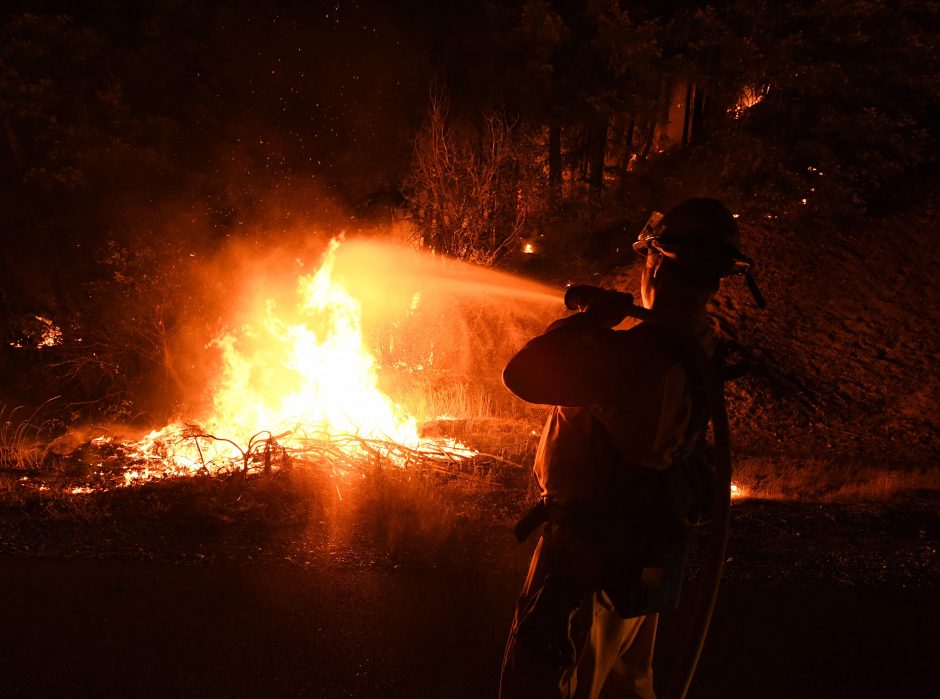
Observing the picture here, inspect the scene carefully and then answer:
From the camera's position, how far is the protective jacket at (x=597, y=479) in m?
2.01

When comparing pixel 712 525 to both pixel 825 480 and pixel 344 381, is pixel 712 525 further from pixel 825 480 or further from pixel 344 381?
pixel 344 381

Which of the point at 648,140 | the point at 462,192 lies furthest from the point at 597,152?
the point at 462,192

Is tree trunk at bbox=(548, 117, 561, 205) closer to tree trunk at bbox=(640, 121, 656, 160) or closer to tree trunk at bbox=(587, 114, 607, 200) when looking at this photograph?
tree trunk at bbox=(587, 114, 607, 200)

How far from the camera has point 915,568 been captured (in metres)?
3.94

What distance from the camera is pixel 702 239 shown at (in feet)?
7.18

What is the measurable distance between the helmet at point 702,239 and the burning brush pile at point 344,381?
346 cm

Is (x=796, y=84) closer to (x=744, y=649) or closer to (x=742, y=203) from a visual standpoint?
(x=742, y=203)

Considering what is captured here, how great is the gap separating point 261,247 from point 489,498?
8.93 meters

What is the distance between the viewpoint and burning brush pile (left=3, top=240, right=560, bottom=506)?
550 cm

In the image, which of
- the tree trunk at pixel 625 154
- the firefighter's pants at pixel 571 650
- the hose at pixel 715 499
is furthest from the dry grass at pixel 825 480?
the tree trunk at pixel 625 154

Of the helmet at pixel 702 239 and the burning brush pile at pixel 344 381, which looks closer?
the helmet at pixel 702 239

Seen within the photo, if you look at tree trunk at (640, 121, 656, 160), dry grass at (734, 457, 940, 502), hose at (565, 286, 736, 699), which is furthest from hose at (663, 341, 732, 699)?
tree trunk at (640, 121, 656, 160)

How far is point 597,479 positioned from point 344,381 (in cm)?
640

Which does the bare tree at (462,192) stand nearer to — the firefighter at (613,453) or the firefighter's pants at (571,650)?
the firefighter at (613,453)
